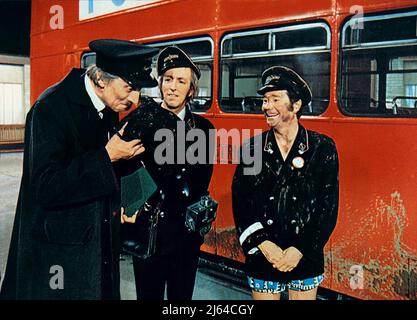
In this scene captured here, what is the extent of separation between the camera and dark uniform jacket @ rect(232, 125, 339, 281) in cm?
250

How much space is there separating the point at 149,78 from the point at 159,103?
0.45 metres

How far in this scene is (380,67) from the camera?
2920 millimetres

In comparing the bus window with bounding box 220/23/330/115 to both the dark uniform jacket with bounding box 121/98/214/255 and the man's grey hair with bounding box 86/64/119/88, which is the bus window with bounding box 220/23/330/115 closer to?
the dark uniform jacket with bounding box 121/98/214/255

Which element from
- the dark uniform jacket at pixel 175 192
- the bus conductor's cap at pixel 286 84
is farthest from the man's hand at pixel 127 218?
the bus conductor's cap at pixel 286 84

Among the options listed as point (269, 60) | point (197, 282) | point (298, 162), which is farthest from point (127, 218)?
point (269, 60)

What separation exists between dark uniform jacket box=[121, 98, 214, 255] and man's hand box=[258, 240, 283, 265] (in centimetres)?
52

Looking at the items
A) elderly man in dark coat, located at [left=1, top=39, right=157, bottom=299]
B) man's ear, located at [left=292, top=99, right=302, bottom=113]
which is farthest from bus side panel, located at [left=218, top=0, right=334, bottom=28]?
elderly man in dark coat, located at [left=1, top=39, right=157, bottom=299]

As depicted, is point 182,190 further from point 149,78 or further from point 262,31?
point 262,31

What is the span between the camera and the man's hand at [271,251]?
98.2 inches

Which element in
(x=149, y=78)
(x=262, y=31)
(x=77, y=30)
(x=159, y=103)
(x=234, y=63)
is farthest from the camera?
(x=77, y=30)

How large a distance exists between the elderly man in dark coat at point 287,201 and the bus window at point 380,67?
61 centimetres

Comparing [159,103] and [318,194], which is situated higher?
[159,103]
